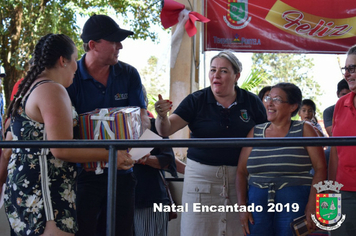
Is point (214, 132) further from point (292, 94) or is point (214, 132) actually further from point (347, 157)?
point (347, 157)

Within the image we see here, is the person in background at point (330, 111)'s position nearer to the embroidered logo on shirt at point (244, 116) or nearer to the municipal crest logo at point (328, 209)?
the embroidered logo on shirt at point (244, 116)

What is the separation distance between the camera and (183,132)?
15.7 feet

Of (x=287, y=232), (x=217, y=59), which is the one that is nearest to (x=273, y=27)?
(x=217, y=59)

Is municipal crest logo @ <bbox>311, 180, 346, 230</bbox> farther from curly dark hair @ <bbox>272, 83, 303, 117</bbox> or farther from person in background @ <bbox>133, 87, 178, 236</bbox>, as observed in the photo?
person in background @ <bbox>133, 87, 178, 236</bbox>

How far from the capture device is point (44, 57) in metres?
2.33

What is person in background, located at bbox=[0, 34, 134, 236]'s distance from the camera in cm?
216

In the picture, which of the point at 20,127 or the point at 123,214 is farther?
the point at 123,214

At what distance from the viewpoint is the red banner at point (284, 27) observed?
4.92 m

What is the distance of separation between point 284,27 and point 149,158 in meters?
2.60

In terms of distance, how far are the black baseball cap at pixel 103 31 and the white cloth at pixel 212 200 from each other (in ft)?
3.25

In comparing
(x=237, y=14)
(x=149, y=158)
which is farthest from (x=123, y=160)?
(x=237, y=14)

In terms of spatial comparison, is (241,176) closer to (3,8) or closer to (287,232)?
(287,232)

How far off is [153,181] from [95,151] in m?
1.03

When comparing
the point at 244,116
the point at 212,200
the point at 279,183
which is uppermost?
the point at 244,116
